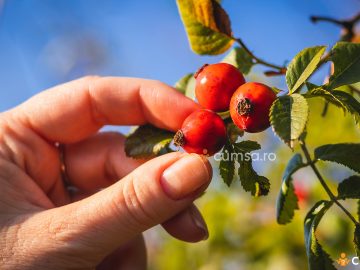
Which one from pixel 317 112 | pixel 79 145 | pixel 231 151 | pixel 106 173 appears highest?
pixel 231 151

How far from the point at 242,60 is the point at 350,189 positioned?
632mm

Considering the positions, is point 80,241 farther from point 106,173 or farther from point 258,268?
point 258,268

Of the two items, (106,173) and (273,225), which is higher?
(106,173)

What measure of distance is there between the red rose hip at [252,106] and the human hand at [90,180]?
28 centimetres

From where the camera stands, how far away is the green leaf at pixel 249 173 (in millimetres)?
1272

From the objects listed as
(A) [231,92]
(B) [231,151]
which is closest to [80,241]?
(B) [231,151]

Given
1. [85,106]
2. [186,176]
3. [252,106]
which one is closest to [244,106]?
[252,106]

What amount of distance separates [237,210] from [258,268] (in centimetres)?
57

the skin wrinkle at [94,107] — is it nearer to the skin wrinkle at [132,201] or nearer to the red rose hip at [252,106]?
the skin wrinkle at [132,201]

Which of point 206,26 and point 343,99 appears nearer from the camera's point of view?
point 343,99

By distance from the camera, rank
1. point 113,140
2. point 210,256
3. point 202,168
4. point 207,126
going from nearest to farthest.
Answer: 1. point 207,126
2. point 202,168
3. point 113,140
4. point 210,256

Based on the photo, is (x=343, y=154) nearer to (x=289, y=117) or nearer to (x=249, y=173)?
(x=249, y=173)

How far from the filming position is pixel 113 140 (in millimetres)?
2490

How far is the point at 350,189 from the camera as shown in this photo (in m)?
1.40
